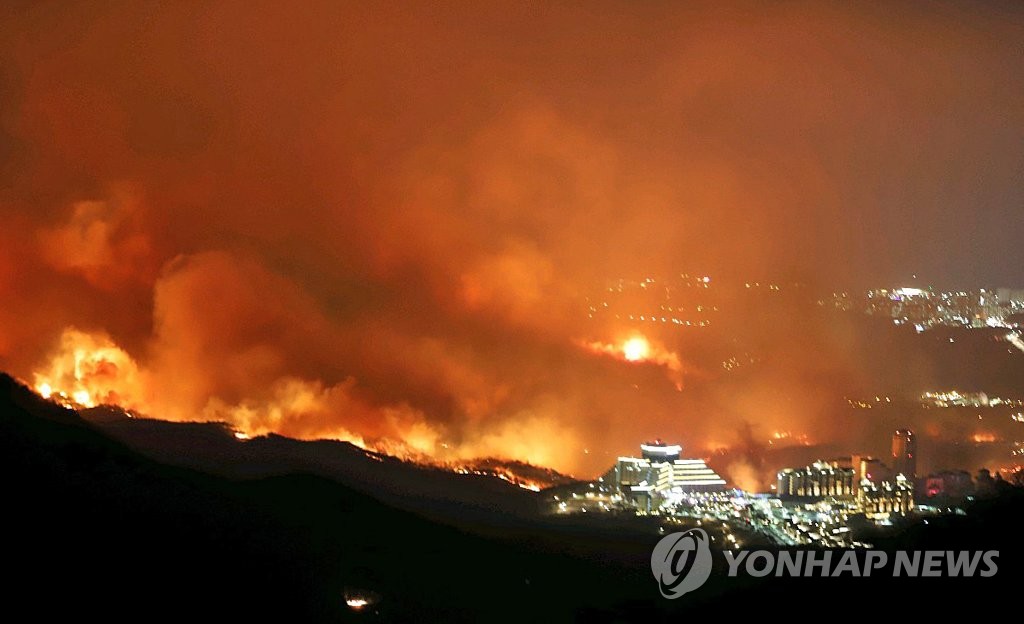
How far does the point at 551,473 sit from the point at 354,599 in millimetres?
18425

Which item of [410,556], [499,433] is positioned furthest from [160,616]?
[499,433]

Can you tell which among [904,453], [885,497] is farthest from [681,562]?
[904,453]

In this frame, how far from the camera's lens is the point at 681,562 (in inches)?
861

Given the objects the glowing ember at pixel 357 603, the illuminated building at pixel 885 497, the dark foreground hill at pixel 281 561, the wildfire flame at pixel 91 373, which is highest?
the wildfire flame at pixel 91 373

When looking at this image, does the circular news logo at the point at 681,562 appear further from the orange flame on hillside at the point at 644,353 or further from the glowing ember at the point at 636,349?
the glowing ember at the point at 636,349

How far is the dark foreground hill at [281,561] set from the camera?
16.0 metres

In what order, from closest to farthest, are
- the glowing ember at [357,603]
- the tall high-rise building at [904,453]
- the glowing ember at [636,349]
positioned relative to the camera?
the glowing ember at [357,603], the tall high-rise building at [904,453], the glowing ember at [636,349]

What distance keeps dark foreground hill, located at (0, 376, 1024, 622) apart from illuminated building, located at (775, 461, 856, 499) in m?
14.5

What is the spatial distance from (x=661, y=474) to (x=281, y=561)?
19.2 meters

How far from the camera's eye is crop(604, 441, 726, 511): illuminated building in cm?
3366

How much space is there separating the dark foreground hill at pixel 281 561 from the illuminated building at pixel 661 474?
10.5 m

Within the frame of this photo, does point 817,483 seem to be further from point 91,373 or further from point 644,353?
point 91,373

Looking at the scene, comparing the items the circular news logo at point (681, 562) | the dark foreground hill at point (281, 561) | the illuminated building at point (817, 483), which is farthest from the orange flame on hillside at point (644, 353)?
the dark foreground hill at point (281, 561)

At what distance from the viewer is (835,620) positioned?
18688 mm
